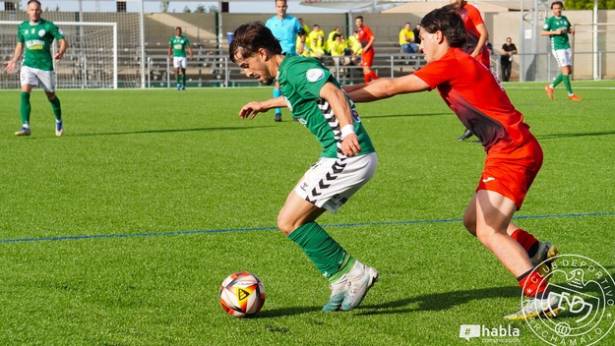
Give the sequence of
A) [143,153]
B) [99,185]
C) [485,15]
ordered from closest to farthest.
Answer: [99,185] → [143,153] → [485,15]

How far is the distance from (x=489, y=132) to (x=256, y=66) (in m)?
1.29

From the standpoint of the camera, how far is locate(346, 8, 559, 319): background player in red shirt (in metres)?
5.37

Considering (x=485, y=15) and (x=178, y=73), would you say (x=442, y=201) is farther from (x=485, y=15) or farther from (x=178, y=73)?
(x=485, y=15)

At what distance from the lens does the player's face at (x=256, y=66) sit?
580cm

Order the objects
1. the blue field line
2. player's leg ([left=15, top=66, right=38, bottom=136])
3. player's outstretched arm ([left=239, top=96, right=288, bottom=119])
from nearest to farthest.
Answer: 1. player's outstretched arm ([left=239, top=96, right=288, bottom=119])
2. the blue field line
3. player's leg ([left=15, top=66, right=38, bottom=136])

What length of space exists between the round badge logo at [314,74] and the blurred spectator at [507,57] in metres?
38.6

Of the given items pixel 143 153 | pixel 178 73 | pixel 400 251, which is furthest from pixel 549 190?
pixel 178 73

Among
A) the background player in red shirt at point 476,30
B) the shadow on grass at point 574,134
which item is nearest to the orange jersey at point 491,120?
the background player in red shirt at point 476,30

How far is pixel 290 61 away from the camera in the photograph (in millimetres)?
5703

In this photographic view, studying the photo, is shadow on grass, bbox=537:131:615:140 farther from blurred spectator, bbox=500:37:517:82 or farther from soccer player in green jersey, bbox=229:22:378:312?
blurred spectator, bbox=500:37:517:82

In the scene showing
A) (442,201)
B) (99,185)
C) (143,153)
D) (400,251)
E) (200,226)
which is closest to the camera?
(400,251)

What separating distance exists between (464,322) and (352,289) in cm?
61

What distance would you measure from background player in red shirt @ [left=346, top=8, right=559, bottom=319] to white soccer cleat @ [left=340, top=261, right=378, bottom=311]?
0.62 meters

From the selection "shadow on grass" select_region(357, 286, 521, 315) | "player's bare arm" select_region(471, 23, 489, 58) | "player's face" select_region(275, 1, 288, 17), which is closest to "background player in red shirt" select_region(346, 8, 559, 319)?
"shadow on grass" select_region(357, 286, 521, 315)
